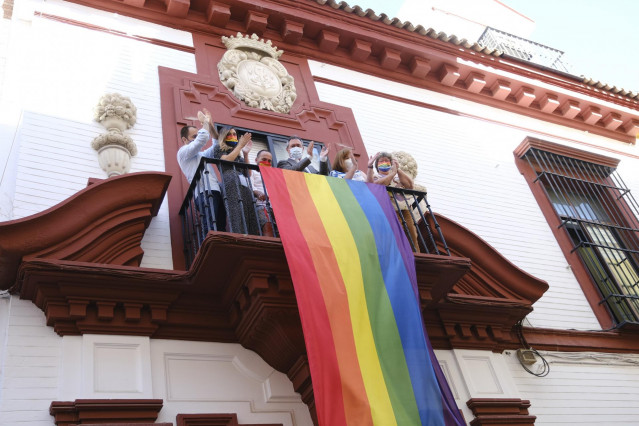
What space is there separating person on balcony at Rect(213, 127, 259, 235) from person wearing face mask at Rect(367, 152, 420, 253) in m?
1.43

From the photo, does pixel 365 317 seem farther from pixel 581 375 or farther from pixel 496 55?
pixel 496 55

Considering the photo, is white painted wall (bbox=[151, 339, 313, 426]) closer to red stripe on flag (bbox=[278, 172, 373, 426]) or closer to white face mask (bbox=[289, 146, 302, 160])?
red stripe on flag (bbox=[278, 172, 373, 426])

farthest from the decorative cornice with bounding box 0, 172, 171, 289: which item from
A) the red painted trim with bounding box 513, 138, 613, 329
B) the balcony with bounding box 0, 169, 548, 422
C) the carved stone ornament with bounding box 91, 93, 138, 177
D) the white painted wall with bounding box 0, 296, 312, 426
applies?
the red painted trim with bounding box 513, 138, 613, 329

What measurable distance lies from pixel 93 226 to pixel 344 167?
258 centimetres

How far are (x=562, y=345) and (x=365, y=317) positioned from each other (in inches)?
125

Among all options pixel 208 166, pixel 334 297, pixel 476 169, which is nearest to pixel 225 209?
pixel 208 166

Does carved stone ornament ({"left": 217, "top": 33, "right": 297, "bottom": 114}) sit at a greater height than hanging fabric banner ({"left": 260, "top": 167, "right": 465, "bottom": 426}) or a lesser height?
greater

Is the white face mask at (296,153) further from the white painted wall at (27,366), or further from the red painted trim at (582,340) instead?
the red painted trim at (582,340)

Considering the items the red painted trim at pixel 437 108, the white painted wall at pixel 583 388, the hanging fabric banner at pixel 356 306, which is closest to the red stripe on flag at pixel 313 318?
the hanging fabric banner at pixel 356 306

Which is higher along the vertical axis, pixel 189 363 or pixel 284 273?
pixel 284 273

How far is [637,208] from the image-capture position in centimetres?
959

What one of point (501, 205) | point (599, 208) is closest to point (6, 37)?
point (501, 205)

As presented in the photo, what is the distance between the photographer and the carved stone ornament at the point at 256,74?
7844mm

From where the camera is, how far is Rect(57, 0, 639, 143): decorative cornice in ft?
27.7
